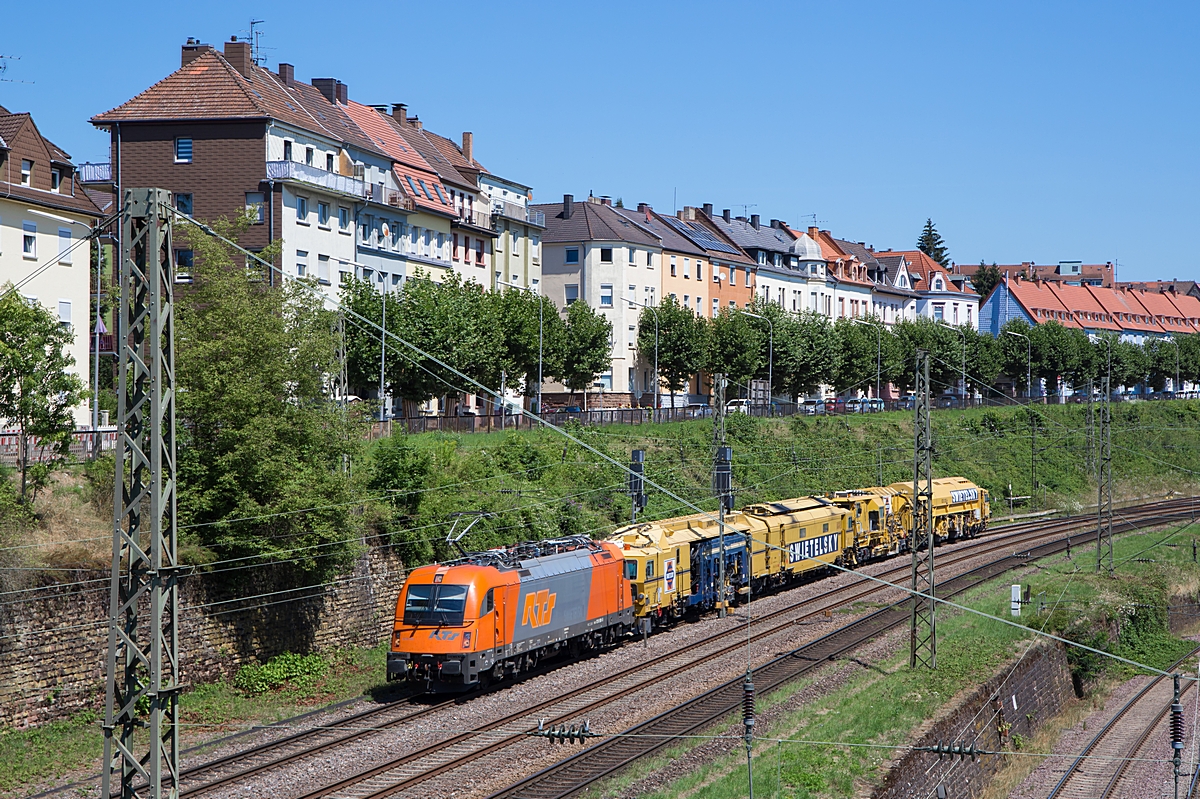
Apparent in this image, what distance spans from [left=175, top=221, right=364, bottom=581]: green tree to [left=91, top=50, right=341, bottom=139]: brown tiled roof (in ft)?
Answer: 95.8

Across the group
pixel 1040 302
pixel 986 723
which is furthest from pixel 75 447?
pixel 1040 302

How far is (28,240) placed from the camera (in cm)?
4931

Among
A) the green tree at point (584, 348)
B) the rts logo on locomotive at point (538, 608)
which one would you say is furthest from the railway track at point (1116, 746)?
the green tree at point (584, 348)

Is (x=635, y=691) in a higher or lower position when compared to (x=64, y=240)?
lower

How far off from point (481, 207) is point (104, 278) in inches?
1065

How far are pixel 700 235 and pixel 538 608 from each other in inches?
3003

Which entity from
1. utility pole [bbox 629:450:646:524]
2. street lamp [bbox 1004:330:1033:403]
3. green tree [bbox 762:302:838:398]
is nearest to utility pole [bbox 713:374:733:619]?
utility pole [bbox 629:450:646:524]

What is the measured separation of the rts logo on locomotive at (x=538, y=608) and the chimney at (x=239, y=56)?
41.4 metres

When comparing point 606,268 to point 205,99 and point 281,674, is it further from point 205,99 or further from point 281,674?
point 281,674

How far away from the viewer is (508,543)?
137 feet

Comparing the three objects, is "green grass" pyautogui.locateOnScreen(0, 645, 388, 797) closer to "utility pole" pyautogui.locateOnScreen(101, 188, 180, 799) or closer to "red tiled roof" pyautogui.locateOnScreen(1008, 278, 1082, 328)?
"utility pole" pyautogui.locateOnScreen(101, 188, 180, 799)

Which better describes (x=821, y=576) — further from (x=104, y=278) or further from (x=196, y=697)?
(x=104, y=278)

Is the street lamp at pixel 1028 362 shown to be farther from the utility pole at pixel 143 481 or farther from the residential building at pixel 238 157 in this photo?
the utility pole at pixel 143 481

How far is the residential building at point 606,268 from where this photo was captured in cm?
9031
